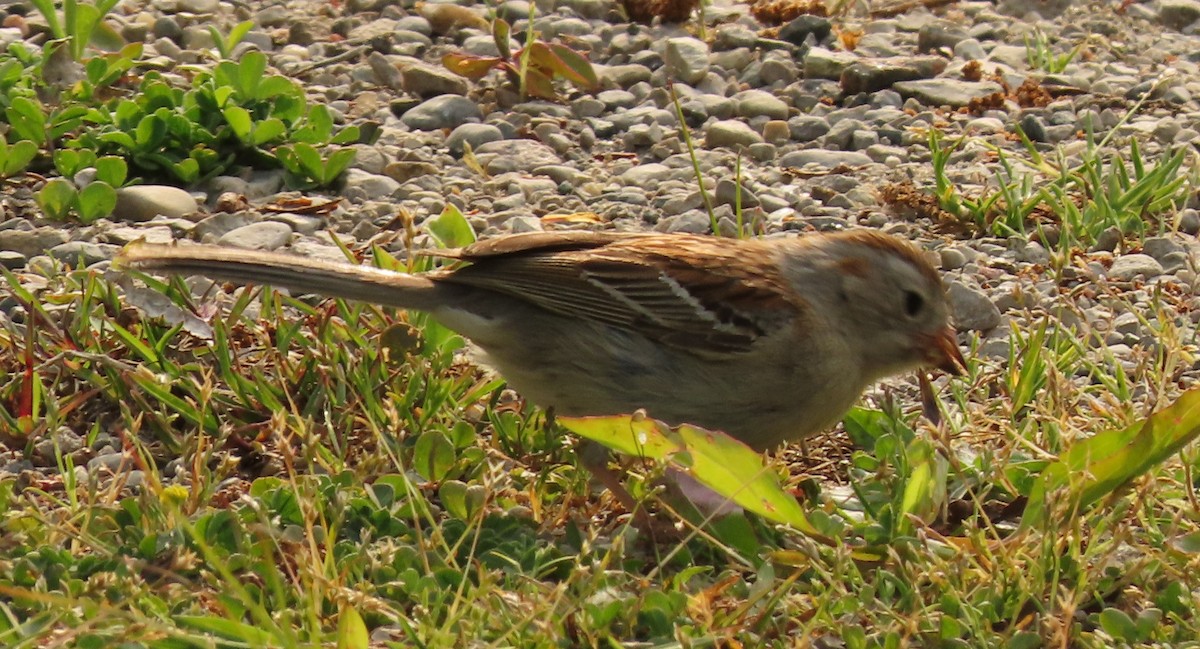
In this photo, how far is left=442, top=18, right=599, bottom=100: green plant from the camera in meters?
7.12

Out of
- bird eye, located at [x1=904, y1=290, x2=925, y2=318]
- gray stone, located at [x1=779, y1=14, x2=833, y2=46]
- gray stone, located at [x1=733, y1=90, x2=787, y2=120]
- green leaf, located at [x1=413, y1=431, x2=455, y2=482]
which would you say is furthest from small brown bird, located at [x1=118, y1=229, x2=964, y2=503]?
gray stone, located at [x1=779, y1=14, x2=833, y2=46]

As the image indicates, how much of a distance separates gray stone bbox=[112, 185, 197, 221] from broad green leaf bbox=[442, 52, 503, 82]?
5.27 ft

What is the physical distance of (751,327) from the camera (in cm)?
468

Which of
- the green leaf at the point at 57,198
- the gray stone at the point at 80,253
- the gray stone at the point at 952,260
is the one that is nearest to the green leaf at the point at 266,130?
the green leaf at the point at 57,198

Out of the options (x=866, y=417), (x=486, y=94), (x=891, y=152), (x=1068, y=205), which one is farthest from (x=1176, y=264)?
(x=486, y=94)

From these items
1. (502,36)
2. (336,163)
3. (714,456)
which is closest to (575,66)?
(502,36)

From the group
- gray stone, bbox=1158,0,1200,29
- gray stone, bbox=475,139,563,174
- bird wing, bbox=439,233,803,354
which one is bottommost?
gray stone, bbox=1158,0,1200,29

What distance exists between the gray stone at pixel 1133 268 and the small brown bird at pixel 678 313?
3.82 ft

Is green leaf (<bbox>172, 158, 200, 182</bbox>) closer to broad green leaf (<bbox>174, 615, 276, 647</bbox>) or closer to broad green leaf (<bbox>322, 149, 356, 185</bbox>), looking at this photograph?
broad green leaf (<bbox>322, 149, 356, 185</bbox>)

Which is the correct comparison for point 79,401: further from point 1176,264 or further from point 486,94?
point 1176,264

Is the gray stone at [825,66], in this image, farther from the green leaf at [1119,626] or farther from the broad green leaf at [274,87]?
the green leaf at [1119,626]

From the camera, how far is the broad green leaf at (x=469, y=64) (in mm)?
7160

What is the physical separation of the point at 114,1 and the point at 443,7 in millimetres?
1695

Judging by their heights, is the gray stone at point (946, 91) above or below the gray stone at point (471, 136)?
below
